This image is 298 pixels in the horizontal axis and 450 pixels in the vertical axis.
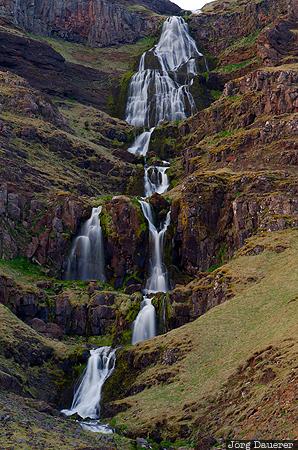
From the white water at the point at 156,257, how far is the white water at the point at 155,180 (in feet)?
56.3

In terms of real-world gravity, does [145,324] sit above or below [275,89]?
below

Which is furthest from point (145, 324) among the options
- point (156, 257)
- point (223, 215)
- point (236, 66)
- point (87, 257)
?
point (236, 66)

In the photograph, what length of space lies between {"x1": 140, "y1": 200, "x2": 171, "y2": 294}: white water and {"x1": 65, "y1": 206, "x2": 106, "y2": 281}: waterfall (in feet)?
18.1

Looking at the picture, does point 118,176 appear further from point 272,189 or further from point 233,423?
point 233,423

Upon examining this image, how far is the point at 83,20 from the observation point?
161 meters

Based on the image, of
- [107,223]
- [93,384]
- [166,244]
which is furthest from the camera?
[107,223]

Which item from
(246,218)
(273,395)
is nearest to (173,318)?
(246,218)

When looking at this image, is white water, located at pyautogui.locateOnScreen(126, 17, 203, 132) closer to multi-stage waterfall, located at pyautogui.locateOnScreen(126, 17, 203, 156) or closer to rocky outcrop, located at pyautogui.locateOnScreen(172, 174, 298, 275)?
multi-stage waterfall, located at pyautogui.locateOnScreen(126, 17, 203, 156)

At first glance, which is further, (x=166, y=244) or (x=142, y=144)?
(x=142, y=144)

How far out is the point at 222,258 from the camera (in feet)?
233

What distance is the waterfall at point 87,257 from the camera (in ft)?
245

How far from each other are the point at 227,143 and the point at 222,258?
25.8 m

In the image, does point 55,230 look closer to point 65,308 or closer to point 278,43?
point 65,308

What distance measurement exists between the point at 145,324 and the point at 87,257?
1987cm
